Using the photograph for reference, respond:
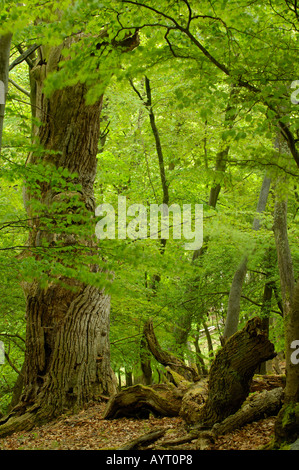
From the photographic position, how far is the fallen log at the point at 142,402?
17.5 ft

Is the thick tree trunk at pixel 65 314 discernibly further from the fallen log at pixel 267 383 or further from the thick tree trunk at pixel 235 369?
the thick tree trunk at pixel 235 369

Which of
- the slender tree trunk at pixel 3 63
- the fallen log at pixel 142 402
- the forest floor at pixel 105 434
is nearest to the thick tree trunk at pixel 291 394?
the forest floor at pixel 105 434

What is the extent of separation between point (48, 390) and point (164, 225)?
5.35 meters

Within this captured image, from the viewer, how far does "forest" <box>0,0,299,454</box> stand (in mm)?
4082

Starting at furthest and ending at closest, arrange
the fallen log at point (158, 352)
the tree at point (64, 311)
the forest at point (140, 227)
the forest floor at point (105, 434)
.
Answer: the tree at point (64, 311) → the fallen log at point (158, 352) → the forest at point (140, 227) → the forest floor at point (105, 434)

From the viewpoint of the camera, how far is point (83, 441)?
495cm

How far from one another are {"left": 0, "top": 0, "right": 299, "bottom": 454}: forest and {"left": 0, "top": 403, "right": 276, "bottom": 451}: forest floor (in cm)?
4

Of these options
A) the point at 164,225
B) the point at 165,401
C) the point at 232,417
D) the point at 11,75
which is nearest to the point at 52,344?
the point at 165,401

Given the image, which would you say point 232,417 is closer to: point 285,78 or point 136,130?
point 285,78

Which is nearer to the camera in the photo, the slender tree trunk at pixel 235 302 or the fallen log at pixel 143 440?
the fallen log at pixel 143 440

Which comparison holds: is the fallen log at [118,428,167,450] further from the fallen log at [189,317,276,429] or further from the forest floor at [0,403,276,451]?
the fallen log at [189,317,276,429]

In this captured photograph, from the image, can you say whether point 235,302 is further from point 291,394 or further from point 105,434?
point 291,394

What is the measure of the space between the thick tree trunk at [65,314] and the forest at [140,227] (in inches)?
1.0

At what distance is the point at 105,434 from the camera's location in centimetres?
504
